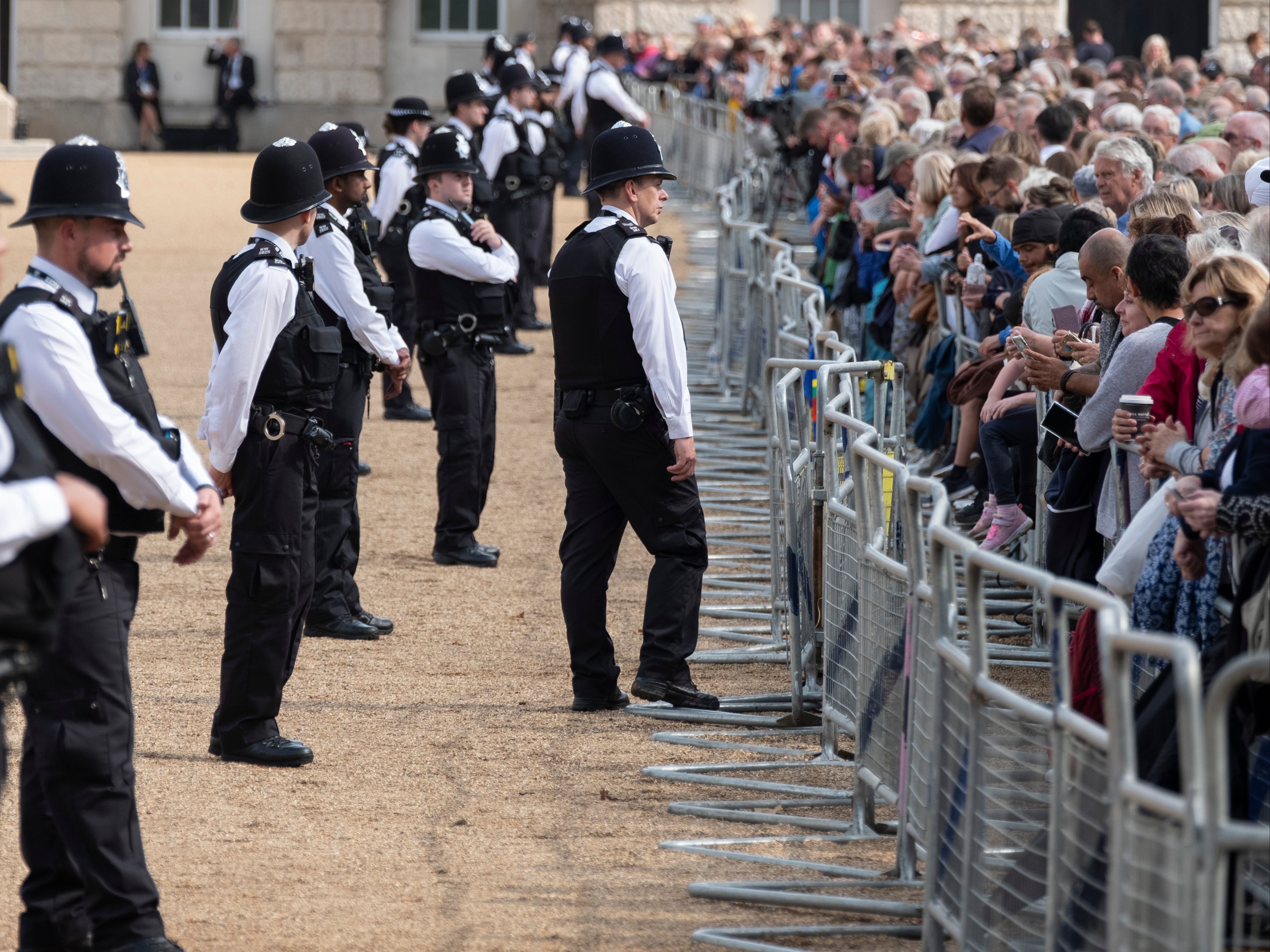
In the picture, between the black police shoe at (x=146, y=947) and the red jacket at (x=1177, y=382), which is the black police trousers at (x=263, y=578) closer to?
the black police shoe at (x=146, y=947)

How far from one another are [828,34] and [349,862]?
20268 millimetres

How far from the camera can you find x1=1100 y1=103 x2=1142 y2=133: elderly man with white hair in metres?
11.8

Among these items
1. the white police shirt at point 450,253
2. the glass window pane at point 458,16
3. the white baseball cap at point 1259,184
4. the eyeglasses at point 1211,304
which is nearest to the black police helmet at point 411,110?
the white police shirt at point 450,253

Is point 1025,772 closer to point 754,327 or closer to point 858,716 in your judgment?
point 858,716

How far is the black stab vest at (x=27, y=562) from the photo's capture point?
11.8 ft

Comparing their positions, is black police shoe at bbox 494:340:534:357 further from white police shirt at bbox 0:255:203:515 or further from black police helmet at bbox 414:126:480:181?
white police shirt at bbox 0:255:203:515

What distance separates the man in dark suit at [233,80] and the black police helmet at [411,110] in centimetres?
2291

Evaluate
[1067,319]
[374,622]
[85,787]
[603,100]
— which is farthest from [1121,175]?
[603,100]

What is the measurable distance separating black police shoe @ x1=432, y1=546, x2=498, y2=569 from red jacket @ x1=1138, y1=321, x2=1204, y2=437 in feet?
14.3

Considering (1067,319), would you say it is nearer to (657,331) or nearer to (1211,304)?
(657,331)

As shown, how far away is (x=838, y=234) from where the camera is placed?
1214cm

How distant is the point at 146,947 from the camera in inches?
171

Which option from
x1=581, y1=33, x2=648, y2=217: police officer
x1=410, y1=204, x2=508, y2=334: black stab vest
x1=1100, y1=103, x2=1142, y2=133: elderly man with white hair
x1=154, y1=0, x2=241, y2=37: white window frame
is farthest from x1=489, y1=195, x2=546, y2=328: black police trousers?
x1=154, y1=0, x2=241, y2=37: white window frame

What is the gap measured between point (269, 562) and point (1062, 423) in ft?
9.33
